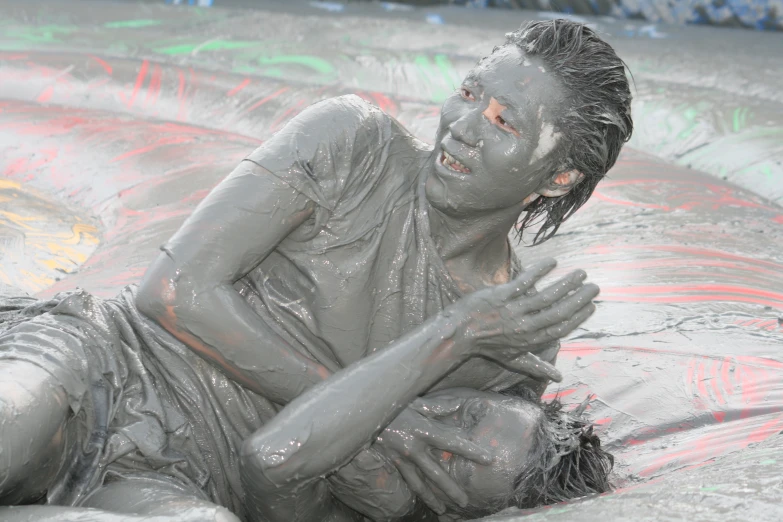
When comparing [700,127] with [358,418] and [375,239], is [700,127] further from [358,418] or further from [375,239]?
[358,418]

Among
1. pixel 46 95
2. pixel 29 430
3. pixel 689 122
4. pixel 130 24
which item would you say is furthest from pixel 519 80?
pixel 130 24

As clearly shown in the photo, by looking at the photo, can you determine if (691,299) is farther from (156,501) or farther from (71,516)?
(71,516)

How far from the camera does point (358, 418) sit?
70.9 inches

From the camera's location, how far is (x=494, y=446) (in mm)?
1935

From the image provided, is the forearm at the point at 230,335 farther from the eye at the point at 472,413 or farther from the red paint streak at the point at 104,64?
the red paint streak at the point at 104,64

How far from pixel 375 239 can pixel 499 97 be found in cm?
39

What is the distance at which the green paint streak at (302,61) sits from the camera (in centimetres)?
445

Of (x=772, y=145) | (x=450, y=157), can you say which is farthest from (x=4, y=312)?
(x=772, y=145)

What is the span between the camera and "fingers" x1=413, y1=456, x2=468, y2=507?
6.42 ft

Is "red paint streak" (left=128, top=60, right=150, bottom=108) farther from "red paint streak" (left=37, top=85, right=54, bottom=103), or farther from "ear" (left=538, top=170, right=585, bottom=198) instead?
"ear" (left=538, top=170, right=585, bottom=198)

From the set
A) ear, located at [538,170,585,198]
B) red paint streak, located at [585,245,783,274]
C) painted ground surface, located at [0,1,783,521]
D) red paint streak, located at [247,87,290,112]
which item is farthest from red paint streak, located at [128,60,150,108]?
ear, located at [538,170,585,198]

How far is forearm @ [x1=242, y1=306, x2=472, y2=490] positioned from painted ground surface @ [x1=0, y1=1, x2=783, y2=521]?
406mm

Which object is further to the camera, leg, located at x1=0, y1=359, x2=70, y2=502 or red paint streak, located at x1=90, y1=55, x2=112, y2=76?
red paint streak, located at x1=90, y1=55, x2=112, y2=76

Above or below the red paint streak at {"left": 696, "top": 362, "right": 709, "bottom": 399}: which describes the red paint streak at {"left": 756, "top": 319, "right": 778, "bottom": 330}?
above
